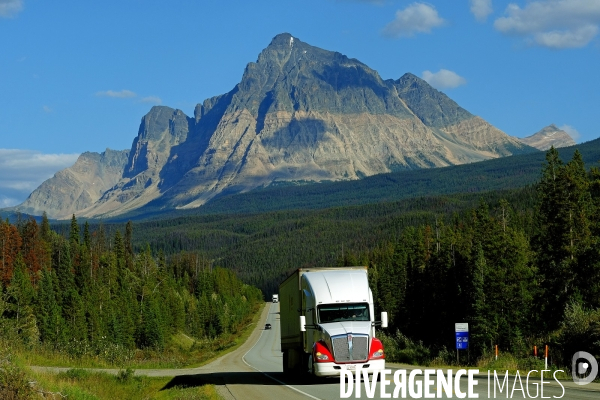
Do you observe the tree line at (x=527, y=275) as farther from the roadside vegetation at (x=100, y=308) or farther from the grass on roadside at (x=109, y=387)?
the grass on roadside at (x=109, y=387)

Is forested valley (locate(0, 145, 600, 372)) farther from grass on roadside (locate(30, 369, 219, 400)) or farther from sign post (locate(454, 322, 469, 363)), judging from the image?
grass on roadside (locate(30, 369, 219, 400))

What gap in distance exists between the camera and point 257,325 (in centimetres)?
14800

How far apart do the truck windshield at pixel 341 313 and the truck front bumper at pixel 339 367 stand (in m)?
2.01

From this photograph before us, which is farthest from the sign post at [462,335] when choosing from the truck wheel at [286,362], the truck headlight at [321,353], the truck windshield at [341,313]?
the truck headlight at [321,353]

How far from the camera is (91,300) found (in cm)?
10644

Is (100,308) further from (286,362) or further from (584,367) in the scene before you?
(584,367)

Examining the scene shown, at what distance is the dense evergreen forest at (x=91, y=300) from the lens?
92.1m

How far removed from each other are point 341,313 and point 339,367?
2.50 m

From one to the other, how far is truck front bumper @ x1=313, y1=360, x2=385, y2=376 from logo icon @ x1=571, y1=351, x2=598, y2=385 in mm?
7401

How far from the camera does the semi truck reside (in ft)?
97.3

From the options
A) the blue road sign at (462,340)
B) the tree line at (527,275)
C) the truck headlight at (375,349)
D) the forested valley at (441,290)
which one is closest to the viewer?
the truck headlight at (375,349)

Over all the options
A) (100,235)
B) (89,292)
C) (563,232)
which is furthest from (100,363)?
(100,235)

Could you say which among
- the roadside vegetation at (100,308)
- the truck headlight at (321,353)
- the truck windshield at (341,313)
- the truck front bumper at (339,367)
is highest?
the truck windshield at (341,313)

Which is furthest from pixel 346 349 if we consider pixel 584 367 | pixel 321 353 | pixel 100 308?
pixel 100 308
